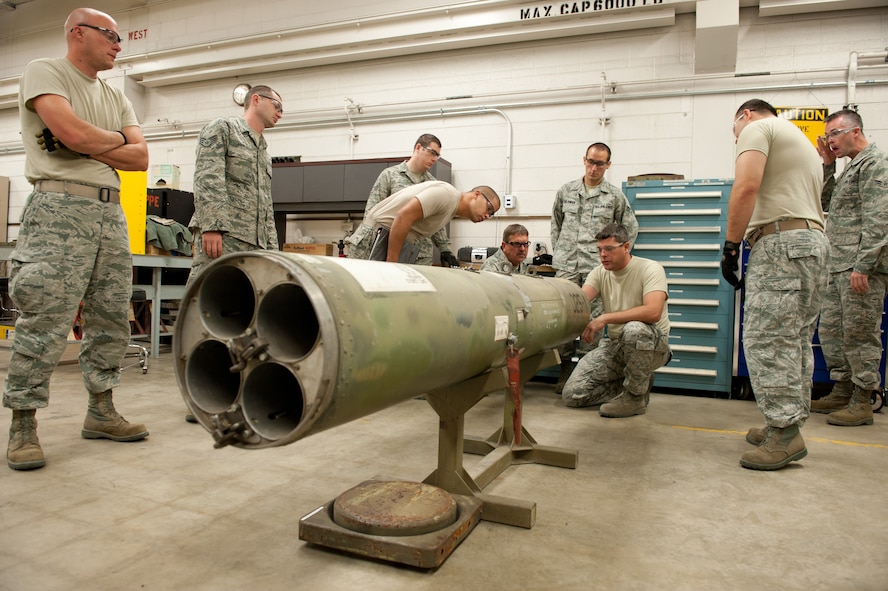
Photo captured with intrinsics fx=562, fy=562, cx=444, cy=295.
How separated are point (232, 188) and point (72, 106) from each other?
2.22ft

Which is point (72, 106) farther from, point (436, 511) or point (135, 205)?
point (135, 205)

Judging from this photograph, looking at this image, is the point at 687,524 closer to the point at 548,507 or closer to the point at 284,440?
the point at 548,507

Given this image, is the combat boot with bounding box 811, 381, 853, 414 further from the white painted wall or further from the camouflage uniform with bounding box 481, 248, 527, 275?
the white painted wall

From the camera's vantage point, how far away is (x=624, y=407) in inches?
114

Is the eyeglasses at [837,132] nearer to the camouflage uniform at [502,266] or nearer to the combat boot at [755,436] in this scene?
the combat boot at [755,436]

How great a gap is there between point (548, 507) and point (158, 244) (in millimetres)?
4000

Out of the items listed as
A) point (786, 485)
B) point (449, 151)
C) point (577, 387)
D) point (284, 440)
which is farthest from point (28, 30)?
point (786, 485)

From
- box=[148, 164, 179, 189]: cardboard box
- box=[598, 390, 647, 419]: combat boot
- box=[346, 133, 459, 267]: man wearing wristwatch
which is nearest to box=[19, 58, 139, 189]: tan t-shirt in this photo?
box=[346, 133, 459, 267]: man wearing wristwatch

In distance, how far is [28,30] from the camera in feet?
23.4

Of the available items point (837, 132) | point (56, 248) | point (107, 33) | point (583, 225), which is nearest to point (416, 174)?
point (583, 225)

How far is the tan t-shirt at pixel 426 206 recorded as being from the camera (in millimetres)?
2227

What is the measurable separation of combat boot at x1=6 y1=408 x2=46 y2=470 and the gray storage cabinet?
326 cm

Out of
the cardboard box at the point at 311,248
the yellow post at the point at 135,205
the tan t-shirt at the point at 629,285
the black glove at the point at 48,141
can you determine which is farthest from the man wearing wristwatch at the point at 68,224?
the cardboard box at the point at 311,248

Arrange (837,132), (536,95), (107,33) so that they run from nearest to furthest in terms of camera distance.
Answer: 1. (107,33)
2. (837,132)
3. (536,95)
